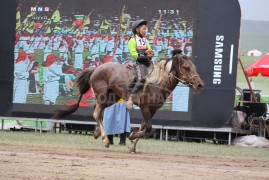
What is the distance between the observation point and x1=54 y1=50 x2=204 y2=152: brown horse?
50.4 ft

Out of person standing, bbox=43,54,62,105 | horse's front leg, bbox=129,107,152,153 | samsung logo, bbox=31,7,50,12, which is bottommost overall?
horse's front leg, bbox=129,107,152,153

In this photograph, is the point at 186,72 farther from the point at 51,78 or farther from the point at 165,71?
the point at 51,78

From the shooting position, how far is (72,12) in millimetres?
21062

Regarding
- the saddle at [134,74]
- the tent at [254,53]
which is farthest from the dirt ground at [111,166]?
the tent at [254,53]

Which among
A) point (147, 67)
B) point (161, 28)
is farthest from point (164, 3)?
point (147, 67)

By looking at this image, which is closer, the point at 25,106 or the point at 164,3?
the point at 164,3

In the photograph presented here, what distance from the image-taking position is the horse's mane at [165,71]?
15430 millimetres

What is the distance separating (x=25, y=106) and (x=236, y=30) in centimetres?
640

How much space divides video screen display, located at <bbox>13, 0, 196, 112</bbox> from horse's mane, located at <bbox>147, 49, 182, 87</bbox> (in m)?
4.42

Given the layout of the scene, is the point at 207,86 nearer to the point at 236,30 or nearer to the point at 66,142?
the point at 236,30

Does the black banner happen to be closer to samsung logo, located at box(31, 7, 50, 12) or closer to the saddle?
samsung logo, located at box(31, 7, 50, 12)

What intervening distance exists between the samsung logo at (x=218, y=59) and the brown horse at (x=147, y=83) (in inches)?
155

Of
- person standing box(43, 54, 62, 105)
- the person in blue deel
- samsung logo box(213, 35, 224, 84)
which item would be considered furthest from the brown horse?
person standing box(43, 54, 62, 105)

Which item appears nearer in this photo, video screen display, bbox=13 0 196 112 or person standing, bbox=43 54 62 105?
video screen display, bbox=13 0 196 112
